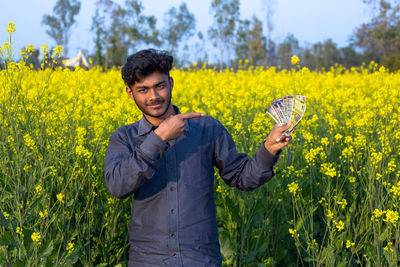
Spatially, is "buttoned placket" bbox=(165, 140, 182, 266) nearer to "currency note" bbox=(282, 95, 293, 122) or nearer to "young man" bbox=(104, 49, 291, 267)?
"young man" bbox=(104, 49, 291, 267)

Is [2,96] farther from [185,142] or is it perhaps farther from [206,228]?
[206,228]

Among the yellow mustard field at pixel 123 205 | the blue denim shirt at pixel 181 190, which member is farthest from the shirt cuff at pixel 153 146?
the yellow mustard field at pixel 123 205

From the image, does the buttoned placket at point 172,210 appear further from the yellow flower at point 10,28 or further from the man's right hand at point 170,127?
the yellow flower at point 10,28

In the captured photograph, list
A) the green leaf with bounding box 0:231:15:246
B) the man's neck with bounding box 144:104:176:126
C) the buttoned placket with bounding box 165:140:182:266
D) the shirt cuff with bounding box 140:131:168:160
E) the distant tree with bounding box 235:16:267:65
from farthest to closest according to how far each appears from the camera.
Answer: the distant tree with bounding box 235:16:267:65
the green leaf with bounding box 0:231:15:246
the man's neck with bounding box 144:104:176:126
the buttoned placket with bounding box 165:140:182:266
the shirt cuff with bounding box 140:131:168:160

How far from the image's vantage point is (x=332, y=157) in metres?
3.45

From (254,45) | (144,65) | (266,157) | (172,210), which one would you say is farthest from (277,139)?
(254,45)

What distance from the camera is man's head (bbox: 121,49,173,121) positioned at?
1925 millimetres

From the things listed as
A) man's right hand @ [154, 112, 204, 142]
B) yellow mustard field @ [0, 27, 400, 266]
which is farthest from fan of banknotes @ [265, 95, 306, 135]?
yellow mustard field @ [0, 27, 400, 266]

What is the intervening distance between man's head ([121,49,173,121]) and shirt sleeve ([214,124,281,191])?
334 millimetres

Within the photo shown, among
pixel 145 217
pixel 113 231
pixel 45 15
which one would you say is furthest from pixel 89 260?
pixel 45 15

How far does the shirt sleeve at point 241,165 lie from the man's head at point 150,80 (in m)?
0.33

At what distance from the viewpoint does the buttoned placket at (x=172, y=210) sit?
1883 mm

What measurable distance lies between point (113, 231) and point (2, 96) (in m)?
1.22

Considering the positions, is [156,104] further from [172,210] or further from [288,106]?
[288,106]
